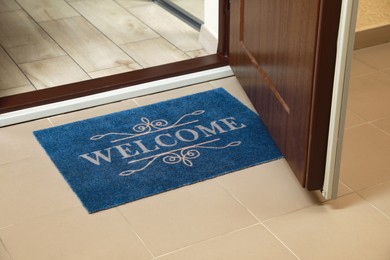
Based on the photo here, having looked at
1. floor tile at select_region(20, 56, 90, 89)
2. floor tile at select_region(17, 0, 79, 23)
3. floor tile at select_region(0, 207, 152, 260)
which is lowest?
floor tile at select_region(0, 207, 152, 260)

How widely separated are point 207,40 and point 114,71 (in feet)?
1.58

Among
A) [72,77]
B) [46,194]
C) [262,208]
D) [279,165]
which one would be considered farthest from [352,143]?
[72,77]

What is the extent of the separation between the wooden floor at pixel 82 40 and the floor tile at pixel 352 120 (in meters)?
0.84

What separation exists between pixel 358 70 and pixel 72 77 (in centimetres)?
125

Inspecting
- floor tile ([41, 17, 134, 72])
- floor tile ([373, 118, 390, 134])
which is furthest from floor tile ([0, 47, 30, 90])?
floor tile ([373, 118, 390, 134])

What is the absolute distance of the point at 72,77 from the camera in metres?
2.85

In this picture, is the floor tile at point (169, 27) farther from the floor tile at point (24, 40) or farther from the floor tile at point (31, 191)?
the floor tile at point (31, 191)

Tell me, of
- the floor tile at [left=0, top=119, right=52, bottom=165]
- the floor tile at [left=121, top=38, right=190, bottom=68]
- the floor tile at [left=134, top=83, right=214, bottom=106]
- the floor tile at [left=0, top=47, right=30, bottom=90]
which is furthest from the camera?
the floor tile at [left=121, top=38, right=190, bottom=68]

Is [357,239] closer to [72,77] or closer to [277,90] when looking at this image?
[277,90]

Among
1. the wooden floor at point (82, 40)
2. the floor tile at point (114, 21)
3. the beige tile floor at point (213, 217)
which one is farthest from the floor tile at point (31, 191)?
the floor tile at point (114, 21)

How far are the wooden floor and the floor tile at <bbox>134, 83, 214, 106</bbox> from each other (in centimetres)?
31

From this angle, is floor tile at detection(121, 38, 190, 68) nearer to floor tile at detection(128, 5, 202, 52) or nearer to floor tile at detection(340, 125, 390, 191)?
floor tile at detection(128, 5, 202, 52)

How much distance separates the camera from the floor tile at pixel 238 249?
179cm

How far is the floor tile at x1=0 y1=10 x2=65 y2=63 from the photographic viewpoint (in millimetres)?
3088
